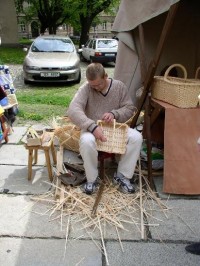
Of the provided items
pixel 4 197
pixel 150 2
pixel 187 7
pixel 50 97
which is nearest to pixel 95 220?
pixel 4 197

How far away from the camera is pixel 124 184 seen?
389cm

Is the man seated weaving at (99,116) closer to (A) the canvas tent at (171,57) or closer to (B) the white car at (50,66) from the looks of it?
(A) the canvas tent at (171,57)

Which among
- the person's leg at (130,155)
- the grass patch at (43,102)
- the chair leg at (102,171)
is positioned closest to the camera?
the person's leg at (130,155)

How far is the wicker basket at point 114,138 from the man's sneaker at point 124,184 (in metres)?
0.39

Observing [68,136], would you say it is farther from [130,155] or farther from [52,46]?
[52,46]

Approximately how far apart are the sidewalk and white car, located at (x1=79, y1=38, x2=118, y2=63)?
13.3 meters

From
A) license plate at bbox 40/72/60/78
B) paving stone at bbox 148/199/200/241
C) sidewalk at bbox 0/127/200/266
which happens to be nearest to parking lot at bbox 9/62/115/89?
license plate at bbox 40/72/60/78

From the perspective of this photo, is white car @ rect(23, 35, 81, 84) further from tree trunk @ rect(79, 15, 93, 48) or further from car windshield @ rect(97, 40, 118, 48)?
tree trunk @ rect(79, 15, 93, 48)

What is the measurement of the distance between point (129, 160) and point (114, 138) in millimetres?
312

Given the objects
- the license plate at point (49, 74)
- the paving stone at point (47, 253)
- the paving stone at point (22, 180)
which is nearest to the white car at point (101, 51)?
the license plate at point (49, 74)

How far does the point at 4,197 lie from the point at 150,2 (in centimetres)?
268

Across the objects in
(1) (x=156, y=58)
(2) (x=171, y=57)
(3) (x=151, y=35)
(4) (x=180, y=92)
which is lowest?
(4) (x=180, y=92)

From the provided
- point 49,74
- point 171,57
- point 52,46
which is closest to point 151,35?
point 171,57

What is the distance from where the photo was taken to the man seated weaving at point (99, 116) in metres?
3.74
